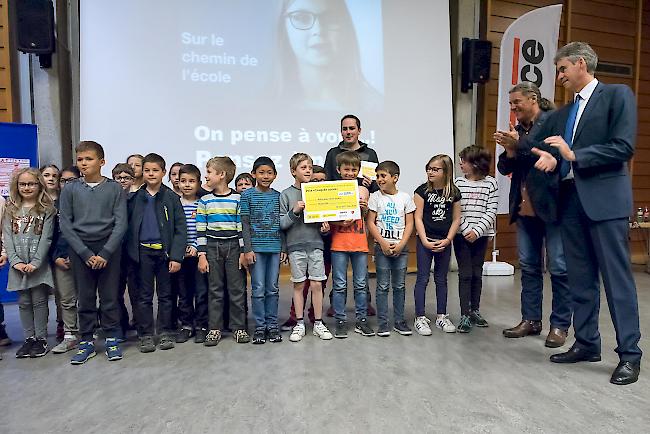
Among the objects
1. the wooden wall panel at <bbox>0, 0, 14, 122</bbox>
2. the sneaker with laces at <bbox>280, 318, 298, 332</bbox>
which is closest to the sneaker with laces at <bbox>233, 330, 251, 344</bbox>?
the sneaker with laces at <bbox>280, 318, 298, 332</bbox>

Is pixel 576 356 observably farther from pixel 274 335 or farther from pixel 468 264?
pixel 274 335

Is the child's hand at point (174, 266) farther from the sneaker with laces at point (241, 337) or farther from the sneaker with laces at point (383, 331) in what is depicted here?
the sneaker with laces at point (383, 331)

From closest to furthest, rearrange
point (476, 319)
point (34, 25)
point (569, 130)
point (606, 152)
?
1. point (606, 152)
2. point (569, 130)
3. point (476, 319)
4. point (34, 25)

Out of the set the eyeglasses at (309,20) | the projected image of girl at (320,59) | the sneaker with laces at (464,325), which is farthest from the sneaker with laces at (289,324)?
the eyeglasses at (309,20)

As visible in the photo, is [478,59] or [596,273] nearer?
[596,273]

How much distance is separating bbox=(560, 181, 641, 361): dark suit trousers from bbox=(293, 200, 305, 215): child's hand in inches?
56.9

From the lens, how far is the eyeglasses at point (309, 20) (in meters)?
4.63

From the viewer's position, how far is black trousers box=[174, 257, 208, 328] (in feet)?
9.41

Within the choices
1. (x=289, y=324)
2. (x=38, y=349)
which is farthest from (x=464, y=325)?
(x=38, y=349)

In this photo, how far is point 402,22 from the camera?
4.99 m

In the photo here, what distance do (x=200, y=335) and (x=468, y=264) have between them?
1.84 meters

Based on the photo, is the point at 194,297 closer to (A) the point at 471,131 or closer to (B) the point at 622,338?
(B) the point at 622,338

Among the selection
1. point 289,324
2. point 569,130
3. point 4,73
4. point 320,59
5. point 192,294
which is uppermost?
point 320,59

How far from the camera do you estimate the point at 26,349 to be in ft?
8.36
